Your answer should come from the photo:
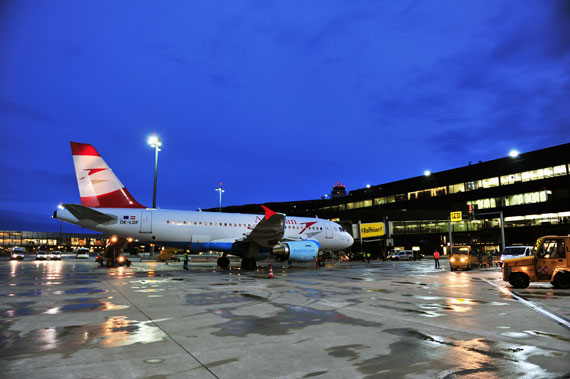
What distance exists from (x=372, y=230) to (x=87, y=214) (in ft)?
125

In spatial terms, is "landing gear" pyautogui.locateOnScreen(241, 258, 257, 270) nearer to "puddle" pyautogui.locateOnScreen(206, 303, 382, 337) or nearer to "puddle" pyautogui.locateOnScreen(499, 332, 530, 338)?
"puddle" pyautogui.locateOnScreen(206, 303, 382, 337)

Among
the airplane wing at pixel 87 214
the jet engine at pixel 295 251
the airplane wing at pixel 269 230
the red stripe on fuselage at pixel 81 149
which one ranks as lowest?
the jet engine at pixel 295 251

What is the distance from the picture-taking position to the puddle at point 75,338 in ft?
17.6

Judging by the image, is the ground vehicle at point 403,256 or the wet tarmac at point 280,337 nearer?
the wet tarmac at point 280,337

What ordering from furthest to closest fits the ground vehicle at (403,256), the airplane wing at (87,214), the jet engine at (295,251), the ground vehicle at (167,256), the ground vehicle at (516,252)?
the ground vehicle at (403,256) → the ground vehicle at (167,256) → the ground vehicle at (516,252) → the jet engine at (295,251) → the airplane wing at (87,214)

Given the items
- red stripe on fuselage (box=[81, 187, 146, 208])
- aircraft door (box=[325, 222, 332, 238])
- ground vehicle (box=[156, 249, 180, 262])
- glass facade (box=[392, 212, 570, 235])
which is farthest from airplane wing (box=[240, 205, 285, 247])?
glass facade (box=[392, 212, 570, 235])

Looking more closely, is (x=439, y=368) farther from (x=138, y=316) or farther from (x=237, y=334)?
(x=138, y=316)

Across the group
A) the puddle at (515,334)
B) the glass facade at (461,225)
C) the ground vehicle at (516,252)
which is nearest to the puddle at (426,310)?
the puddle at (515,334)

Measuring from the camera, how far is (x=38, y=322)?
7.36m

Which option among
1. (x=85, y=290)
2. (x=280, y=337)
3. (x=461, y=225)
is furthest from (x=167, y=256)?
(x=461, y=225)

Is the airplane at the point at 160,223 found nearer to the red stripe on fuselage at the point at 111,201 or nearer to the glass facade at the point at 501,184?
the red stripe on fuselage at the point at 111,201

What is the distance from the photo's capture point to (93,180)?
23188 mm

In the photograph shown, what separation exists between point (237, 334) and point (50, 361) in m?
2.74

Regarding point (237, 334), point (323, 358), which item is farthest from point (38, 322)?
point (323, 358)
